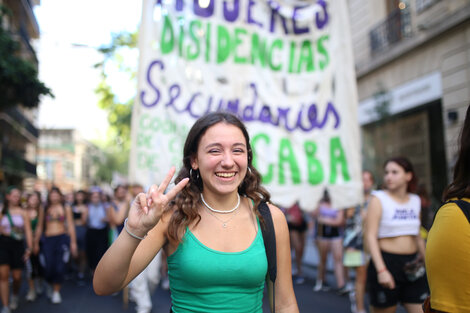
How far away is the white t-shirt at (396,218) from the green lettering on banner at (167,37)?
274 cm

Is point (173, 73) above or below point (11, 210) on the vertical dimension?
above

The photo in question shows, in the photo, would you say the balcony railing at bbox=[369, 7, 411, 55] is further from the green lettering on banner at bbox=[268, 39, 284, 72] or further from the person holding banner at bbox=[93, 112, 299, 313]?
the person holding banner at bbox=[93, 112, 299, 313]

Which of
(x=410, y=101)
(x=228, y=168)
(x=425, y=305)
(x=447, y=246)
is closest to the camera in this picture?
(x=447, y=246)

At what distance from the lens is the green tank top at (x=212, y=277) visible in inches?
76.9

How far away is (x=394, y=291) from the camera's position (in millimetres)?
3717

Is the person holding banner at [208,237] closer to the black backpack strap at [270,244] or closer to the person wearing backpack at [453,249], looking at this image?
the black backpack strap at [270,244]

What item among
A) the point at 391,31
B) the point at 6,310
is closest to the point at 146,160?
the point at 6,310

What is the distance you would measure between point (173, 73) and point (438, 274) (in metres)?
3.74

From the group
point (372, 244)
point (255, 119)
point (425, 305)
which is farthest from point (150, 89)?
point (425, 305)

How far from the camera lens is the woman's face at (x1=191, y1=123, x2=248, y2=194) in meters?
2.09

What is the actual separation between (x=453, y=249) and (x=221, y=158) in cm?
105

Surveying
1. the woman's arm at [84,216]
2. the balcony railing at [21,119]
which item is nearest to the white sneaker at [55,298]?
the woman's arm at [84,216]

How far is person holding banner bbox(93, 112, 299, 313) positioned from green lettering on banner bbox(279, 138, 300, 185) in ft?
8.81

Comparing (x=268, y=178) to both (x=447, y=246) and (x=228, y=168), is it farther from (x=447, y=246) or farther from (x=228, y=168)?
(x=447, y=246)
